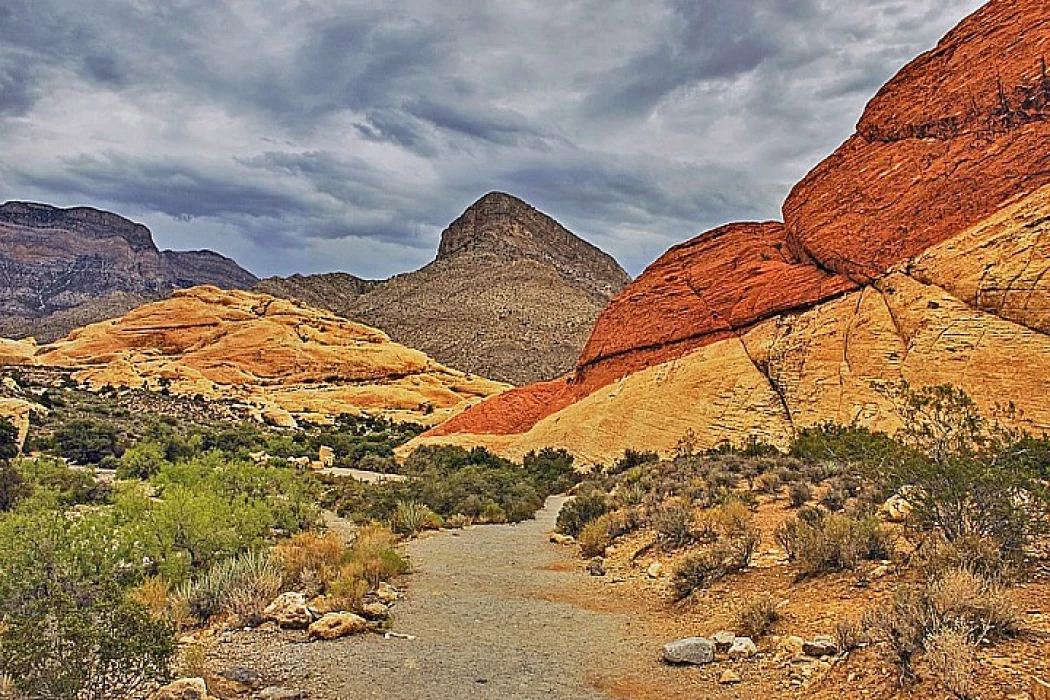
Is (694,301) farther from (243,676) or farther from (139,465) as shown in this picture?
(243,676)

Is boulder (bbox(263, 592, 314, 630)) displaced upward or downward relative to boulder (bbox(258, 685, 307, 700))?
upward

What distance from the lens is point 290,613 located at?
8602 mm

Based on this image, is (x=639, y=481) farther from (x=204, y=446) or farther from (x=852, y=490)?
(x=204, y=446)

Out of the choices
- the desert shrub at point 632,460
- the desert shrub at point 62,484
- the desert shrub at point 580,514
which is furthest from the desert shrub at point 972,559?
the desert shrub at point 62,484

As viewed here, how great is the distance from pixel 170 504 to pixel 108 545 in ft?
6.82

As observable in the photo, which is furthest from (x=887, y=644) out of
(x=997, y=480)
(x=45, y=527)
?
(x=45, y=527)

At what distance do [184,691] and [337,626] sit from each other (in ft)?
8.17

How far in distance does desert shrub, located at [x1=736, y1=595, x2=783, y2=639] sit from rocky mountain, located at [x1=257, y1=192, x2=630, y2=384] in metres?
74.8

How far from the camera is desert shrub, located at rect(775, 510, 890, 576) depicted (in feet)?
30.1

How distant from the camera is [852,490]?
1441cm

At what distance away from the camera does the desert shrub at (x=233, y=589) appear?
8969 mm

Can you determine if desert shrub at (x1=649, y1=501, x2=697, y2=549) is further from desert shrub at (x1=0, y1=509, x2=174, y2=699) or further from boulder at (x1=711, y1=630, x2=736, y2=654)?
desert shrub at (x1=0, y1=509, x2=174, y2=699)

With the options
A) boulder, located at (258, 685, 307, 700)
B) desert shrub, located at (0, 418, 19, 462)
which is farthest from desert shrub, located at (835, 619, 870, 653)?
desert shrub, located at (0, 418, 19, 462)

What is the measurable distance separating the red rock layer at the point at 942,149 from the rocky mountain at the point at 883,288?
6 centimetres
